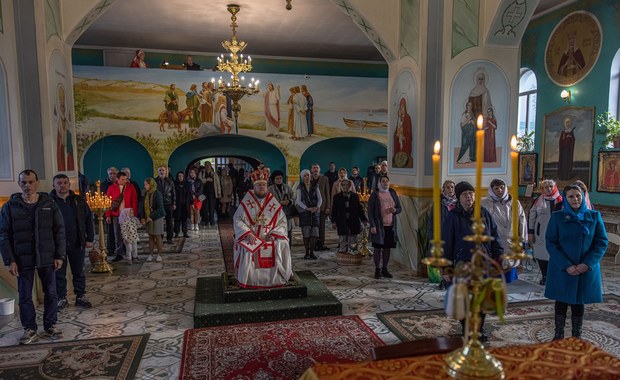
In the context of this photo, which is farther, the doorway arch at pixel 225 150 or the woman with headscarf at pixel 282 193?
the doorway arch at pixel 225 150

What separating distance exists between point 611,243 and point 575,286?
6.15m

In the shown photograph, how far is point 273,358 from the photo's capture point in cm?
420

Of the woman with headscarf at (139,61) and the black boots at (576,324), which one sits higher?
the woman with headscarf at (139,61)

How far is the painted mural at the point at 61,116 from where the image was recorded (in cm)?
616

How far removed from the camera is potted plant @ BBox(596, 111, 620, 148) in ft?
28.7

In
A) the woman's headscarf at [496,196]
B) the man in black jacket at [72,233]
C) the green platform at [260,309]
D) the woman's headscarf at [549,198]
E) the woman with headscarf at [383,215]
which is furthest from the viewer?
the woman with headscarf at [383,215]

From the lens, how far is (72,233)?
18.5 ft

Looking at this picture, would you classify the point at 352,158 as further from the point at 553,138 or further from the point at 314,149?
the point at 553,138

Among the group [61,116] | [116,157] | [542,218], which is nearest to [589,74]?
[542,218]

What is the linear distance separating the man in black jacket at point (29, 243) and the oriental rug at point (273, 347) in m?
1.64

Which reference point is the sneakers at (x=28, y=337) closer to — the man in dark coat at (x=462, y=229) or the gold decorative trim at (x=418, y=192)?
the man in dark coat at (x=462, y=229)

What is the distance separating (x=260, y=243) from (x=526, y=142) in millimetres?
8839

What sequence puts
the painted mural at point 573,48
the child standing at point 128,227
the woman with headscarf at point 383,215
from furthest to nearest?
the painted mural at point 573,48 < the child standing at point 128,227 < the woman with headscarf at point 383,215

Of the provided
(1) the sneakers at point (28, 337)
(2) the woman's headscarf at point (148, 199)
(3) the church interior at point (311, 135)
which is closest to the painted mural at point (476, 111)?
(3) the church interior at point (311, 135)
